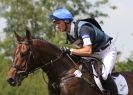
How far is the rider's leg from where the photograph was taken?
11219 mm

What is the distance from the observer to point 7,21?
5097cm

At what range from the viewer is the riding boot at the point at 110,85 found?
11.3 meters

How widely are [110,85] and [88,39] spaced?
1.11 meters

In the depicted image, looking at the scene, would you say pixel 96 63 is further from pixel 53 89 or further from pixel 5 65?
pixel 5 65

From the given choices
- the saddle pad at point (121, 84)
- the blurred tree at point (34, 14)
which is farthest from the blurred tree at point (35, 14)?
the saddle pad at point (121, 84)

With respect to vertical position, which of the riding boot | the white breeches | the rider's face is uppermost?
the rider's face

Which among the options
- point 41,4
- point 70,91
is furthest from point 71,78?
point 41,4

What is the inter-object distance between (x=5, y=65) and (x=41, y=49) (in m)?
12.5

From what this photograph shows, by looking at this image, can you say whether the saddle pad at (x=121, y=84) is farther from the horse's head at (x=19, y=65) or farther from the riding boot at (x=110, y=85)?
the horse's head at (x=19, y=65)

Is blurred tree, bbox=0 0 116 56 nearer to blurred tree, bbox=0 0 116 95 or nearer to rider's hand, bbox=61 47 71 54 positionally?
blurred tree, bbox=0 0 116 95

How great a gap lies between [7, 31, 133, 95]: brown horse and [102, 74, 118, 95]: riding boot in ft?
0.75

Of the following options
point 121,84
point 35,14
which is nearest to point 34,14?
point 35,14

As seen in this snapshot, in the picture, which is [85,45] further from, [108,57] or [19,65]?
[19,65]

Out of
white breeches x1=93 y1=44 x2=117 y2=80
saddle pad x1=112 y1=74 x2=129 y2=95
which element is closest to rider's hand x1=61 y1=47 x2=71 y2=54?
white breeches x1=93 y1=44 x2=117 y2=80
